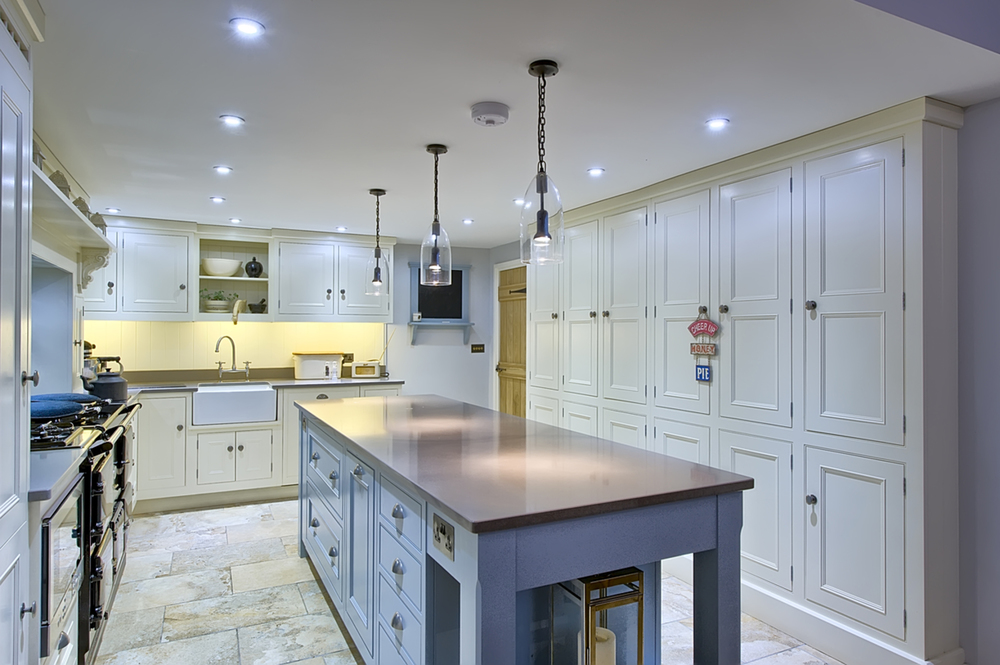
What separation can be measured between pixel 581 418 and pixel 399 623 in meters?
2.64

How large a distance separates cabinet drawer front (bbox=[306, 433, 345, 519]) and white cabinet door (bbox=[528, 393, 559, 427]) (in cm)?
193

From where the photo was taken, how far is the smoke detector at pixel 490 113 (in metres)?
2.39

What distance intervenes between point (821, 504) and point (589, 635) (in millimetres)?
1564

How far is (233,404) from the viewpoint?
4.91 metres

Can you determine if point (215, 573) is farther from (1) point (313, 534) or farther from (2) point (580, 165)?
(2) point (580, 165)

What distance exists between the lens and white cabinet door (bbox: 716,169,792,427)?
2949mm

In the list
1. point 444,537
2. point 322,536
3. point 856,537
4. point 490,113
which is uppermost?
point 490,113

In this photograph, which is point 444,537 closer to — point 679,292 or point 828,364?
point 828,364

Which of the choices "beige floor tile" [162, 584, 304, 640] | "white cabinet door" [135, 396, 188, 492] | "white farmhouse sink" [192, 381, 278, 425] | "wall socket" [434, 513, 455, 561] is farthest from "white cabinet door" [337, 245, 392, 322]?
"wall socket" [434, 513, 455, 561]

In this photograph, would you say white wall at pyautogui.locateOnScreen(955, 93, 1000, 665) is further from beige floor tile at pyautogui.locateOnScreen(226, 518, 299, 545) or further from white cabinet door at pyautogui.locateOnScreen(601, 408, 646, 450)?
beige floor tile at pyautogui.locateOnScreen(226, 518, 299, 545)

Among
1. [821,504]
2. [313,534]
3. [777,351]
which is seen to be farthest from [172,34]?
[821,504]

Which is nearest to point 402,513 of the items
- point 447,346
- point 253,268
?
point 253,268

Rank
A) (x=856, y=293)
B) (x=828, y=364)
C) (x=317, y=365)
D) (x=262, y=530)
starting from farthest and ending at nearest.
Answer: (x=317, y=365)
(x=262, y=530)
(x=828, y=364)
(x=856, y=293)

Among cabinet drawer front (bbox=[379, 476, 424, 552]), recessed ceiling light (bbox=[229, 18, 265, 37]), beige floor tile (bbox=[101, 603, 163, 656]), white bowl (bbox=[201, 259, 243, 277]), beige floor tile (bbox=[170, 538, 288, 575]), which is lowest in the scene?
beige floor tile (bbox=[101, 603, 163, 656])
